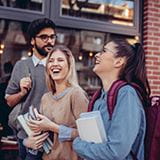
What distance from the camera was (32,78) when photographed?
3.06 m

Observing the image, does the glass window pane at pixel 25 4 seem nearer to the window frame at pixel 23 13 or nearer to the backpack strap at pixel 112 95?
the window frame at pixel 23 13

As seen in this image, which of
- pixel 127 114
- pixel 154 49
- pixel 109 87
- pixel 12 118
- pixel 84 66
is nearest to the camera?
pixel 127 114

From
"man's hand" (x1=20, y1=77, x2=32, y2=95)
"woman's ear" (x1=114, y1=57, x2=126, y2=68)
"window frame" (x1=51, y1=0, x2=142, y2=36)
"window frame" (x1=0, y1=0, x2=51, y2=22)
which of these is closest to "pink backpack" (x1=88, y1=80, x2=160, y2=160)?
"woman's ear" (x1=114, y1=57, x2=126, y2=68)

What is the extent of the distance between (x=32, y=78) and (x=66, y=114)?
0.76 metres

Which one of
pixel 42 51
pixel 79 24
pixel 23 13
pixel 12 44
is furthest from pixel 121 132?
pixel 12 44

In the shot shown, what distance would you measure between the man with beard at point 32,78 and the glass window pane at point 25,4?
1763mm

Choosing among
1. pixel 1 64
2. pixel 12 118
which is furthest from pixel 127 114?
pixel 1 64

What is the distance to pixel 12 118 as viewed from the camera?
3121 millimetres

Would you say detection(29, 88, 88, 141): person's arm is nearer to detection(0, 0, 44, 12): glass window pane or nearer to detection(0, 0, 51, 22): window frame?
detection(0, 0, 51, 22): window frame

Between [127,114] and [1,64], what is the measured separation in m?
4.74

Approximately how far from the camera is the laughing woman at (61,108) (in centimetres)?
237

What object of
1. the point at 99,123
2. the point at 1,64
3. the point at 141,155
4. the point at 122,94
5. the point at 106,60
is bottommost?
the point at 141,155

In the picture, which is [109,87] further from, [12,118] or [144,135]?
[12,118]

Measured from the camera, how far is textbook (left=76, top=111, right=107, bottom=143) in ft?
6.24
